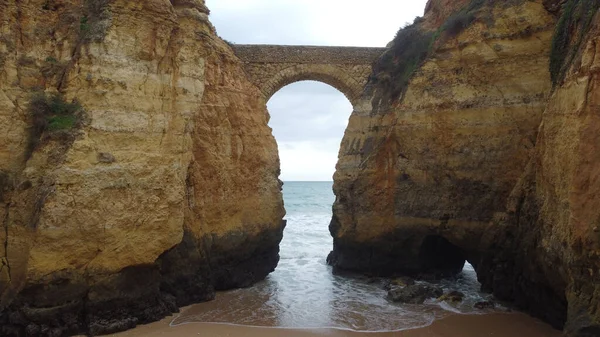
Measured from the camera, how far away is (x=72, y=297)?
24.7ft

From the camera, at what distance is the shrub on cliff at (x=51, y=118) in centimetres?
770

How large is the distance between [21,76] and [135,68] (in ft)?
5.53

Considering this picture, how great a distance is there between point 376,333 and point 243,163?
5009mm

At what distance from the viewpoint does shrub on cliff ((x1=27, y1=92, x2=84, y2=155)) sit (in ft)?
25.3

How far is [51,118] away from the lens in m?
7.82

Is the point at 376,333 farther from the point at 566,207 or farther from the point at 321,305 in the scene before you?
the point at 566,207

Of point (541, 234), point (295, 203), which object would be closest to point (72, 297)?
point (541, 234)

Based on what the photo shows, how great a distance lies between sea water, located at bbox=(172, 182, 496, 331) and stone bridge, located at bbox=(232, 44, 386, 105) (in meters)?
6.25

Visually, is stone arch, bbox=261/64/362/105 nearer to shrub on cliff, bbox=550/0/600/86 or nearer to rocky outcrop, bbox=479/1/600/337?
shrub on cliff, bbox=550/0/600/86

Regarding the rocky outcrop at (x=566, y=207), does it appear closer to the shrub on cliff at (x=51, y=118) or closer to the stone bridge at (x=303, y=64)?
the shrub on cliff at (x=51, y=118)

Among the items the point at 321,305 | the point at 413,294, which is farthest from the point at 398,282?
the point at 321,305

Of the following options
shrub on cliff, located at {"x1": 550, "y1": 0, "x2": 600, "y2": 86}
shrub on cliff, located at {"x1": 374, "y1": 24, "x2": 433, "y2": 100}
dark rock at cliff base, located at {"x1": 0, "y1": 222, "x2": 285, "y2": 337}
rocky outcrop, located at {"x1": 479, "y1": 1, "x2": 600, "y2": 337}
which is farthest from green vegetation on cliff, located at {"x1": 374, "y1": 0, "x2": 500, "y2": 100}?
dark rock at cliff base, located at {"x1": 0, "y1": 222, "x2": 285, "y2": 337}

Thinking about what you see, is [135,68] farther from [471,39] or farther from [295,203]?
[295,203]

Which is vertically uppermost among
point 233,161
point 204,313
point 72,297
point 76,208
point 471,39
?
point 471,39
